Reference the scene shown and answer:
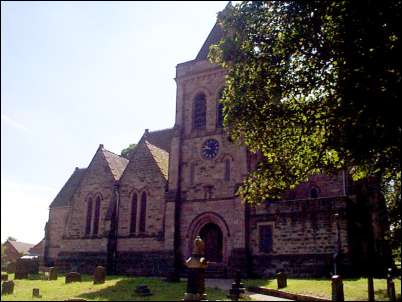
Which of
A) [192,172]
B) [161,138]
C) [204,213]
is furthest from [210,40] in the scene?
[204,213]

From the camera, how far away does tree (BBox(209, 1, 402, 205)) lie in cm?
1146

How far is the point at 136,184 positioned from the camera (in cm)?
3192

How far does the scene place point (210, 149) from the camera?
2964 cm

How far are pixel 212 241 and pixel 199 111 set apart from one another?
9.89 metres

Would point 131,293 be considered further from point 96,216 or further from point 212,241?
point 96,216

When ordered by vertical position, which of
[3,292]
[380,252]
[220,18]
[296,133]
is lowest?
[3,292]

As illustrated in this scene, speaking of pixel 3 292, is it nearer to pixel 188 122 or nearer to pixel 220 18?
pixel 220 18

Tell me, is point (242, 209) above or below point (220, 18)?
below

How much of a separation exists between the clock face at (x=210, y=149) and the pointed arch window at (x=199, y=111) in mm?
1585

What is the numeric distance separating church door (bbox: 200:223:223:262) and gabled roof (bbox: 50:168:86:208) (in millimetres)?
18633

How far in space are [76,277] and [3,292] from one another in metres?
6.38

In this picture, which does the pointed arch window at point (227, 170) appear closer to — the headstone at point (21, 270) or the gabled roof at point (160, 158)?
the gabled roof at point (160, 158)

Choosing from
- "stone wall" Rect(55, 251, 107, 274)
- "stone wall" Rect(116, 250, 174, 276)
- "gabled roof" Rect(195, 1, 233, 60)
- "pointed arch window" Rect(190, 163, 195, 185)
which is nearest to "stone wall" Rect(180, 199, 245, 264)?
"stone wall" Rect(116, 250, 174, 276)

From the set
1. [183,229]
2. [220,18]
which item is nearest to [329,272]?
[183,229]
